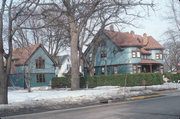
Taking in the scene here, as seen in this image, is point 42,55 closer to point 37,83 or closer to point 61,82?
point 37,83

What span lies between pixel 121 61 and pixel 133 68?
2.46m

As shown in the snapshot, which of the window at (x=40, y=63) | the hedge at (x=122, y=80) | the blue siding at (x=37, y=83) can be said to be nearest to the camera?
the hedge at (x=122, y=80)

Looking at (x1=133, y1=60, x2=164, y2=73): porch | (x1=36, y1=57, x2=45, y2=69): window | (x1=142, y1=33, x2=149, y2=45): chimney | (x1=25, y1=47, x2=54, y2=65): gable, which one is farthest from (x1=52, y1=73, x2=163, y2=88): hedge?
(x1=142, y1=33, x2=149, y2=45): chimney

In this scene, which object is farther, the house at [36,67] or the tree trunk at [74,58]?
the house at [36,67]

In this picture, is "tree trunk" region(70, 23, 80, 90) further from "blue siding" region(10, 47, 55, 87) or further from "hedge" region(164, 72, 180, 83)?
"blue siding" region(10, 47, 55, 87)

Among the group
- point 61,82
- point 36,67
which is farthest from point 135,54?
point 36,67

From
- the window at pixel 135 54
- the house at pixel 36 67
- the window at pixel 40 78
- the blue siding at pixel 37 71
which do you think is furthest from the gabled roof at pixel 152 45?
the window at pixel 40 78

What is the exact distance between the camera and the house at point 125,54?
151 feet

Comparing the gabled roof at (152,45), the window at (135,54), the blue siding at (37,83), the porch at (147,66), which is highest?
the gabled roof at (152,45)

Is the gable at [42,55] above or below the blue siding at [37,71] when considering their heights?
above

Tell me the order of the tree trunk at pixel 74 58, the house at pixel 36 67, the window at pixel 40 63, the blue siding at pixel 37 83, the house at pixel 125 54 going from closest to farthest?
the tree trunk at pixel 74 58 < the house at pixel 125 54 < the house at pixel 36 67 < the blue siding at pixel 37 83 < the window at pixel 40 63

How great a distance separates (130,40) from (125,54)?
2796 millimetres

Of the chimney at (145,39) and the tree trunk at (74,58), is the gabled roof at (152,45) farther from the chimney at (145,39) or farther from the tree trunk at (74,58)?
the tree trunk at (74,58)

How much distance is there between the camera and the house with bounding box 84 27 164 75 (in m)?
46.1
